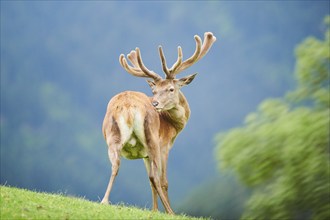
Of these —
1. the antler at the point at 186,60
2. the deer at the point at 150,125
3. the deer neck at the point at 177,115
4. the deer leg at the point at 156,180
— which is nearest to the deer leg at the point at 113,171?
the deer at the point at 150,125

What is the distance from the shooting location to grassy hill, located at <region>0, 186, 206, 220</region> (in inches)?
384

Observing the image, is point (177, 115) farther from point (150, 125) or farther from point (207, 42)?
point (207, 42)

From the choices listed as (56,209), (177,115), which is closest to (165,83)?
(177,115)

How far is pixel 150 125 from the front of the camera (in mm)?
11641

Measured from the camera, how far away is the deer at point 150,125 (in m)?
11.4

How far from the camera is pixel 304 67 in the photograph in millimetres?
10602

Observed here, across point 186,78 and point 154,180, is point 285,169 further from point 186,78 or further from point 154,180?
point 186,78

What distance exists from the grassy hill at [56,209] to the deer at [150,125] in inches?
21.8

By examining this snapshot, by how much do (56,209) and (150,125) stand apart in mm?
2213

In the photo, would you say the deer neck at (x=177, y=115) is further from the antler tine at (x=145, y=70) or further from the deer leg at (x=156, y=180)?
the deer leg at (x=156, y=180)

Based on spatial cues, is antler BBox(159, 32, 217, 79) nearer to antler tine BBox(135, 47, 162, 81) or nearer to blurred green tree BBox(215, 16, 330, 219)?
antler tine BBox(135, 47, 162, 81)

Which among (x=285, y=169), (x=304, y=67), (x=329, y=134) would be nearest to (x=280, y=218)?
(x=285, y=169)

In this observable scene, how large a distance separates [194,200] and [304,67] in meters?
9.40

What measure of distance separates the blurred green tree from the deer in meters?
1.63
